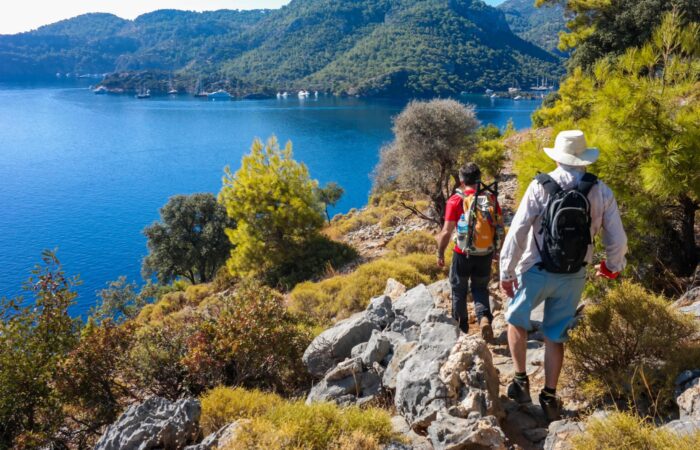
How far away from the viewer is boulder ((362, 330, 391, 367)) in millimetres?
4949

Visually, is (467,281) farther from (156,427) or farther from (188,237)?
(188,237)

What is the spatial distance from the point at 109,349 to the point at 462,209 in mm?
5042

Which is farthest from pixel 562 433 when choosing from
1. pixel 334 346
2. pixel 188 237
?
pixel 188 237

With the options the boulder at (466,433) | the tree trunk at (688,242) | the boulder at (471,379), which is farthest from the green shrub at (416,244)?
the boulder at (466,433)

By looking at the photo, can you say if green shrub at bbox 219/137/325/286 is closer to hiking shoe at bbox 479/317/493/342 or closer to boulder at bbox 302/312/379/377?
boulder at bbox 302/312/379/377

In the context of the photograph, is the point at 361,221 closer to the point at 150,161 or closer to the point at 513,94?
the point at 150,161

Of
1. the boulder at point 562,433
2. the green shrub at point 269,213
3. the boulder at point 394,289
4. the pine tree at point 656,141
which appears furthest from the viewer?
the green shrub at point 269,213

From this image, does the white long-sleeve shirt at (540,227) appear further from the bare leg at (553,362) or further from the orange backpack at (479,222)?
the orange backpack at (479,222)

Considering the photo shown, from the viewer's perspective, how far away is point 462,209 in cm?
479

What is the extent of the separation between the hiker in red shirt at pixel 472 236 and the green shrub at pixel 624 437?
2.27 meters

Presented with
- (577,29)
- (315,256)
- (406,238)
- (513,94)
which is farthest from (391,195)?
(513,94)

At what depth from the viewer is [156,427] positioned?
400 cm

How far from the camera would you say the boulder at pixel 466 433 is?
3.04 metres

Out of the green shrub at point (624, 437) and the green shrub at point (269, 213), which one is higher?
the green shrub at point (624, 437)
